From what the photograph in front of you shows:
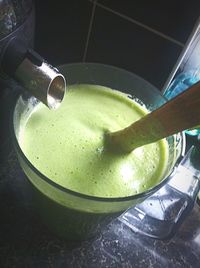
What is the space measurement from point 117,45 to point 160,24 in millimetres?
100

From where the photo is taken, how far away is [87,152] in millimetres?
522

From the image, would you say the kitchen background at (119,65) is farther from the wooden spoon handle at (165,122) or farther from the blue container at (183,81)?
the wooden spoon handle at (165,122)

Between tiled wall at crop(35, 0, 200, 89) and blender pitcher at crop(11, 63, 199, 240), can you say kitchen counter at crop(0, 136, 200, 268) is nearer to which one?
blender pitcher at crop(11, 63, 199, 240)

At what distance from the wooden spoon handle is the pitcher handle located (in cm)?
14

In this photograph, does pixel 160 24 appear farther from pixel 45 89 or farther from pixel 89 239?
pixel 89 239

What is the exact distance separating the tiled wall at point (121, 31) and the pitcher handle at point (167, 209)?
18 centimetres

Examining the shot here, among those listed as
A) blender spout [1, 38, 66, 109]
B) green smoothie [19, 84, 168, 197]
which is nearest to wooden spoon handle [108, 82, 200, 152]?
green smoothie [19, 84, 168, 197]

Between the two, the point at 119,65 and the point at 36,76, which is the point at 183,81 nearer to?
the point at 119,65

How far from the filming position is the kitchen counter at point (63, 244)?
54 cm

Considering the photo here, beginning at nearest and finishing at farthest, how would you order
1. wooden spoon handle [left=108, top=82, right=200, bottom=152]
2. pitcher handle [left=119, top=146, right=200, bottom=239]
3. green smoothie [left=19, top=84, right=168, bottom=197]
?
wooden spoon handle [left=108, top=82, right=200, bottom=152] < green smoothie [left=19, top=84, right=168, bottom=197] < pitcher handle [left=119, top=146, right=200, bottom=239]

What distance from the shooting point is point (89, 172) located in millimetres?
502

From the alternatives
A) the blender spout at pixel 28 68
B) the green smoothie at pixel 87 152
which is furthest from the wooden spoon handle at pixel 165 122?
the blender spout at pixel 28 68

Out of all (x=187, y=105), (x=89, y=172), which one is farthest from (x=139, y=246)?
(x=187, y=105)

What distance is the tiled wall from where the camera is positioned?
56 cm
